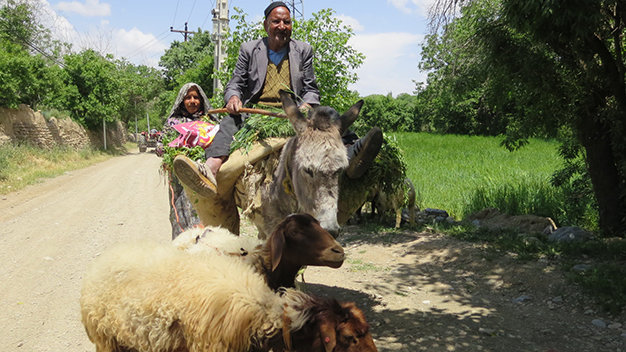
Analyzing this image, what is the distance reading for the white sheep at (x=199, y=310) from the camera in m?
2.19

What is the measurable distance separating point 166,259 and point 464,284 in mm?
5198

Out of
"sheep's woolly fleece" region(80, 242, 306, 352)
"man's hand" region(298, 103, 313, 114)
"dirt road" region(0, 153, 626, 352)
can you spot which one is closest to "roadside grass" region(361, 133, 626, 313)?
"dirt road" region(0, 153, 626, 352)

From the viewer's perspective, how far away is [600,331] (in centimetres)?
492

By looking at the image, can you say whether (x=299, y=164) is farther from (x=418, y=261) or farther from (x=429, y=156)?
(x=429, y=156)

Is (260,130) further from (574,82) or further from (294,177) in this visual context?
(574,82)

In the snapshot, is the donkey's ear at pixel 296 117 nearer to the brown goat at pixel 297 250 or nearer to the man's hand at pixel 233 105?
the man's hand at pixel 233 105

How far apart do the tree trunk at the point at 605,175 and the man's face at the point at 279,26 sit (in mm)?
5881

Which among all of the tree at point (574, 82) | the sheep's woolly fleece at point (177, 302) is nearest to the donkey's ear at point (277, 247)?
the sheep's woolly fleece at point (177, 302)

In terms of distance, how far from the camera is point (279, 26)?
4.88 metres

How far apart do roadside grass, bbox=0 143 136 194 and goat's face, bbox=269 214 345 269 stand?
14.8 m

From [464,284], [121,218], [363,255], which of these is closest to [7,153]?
[121,218]

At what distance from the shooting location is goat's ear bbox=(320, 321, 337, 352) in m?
2.10

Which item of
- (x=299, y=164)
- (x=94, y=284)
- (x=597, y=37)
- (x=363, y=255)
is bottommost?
(x=363, y=255)

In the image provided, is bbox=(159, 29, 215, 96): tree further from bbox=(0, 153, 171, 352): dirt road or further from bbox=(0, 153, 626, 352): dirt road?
bbox=(0, 153, 626, 352): dirt road
